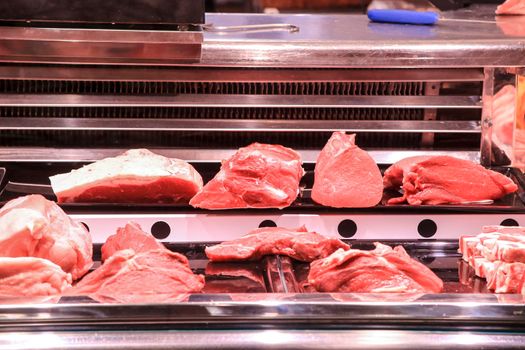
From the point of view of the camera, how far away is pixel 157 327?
6.57 ft

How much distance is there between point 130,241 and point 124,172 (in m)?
0.43

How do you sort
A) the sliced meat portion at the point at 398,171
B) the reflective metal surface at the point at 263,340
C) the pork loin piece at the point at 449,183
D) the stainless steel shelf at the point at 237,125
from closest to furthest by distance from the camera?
the reflective metal surface at the point at 263,340 < the pork loin piece at the point at 449,183 < the sliced meat portion at the point at 398,171 < the stainless steel shelf at the point at 237,125

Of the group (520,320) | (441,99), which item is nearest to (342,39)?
(441,99)

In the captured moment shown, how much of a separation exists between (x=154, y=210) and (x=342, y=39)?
1.02 m

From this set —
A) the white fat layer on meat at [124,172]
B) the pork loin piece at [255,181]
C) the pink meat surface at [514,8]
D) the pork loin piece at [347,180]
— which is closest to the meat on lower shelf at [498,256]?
the pork loin piece at [347,180]

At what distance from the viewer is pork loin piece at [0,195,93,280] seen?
2.38 metres

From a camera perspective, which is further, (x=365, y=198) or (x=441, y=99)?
(x=441, y=99)

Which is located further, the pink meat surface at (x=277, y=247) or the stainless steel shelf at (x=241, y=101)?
the stainless steel shelf at (x=241, y=101)

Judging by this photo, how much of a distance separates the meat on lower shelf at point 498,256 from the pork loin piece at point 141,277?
844 millimetres

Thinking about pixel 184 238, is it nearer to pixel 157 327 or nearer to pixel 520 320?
pixel 157 327

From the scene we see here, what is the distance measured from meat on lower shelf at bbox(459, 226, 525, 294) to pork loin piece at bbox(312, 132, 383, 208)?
0.38m

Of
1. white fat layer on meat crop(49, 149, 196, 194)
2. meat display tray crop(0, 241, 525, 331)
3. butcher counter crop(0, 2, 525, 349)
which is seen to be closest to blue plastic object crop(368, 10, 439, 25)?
butcher counter crop(0, 2, 525, 349)

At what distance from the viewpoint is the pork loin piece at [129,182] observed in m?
2.96

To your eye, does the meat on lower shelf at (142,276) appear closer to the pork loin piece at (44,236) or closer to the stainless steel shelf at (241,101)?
the pork loin piece at (44,236)
